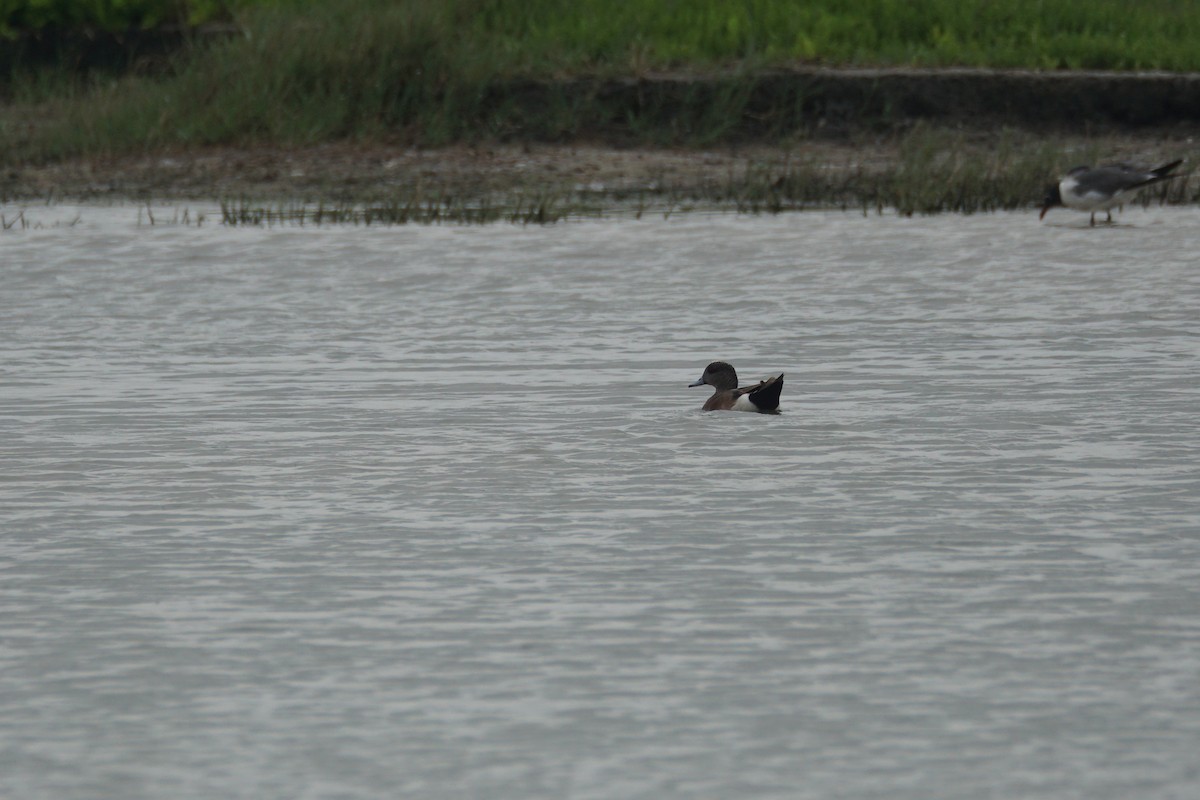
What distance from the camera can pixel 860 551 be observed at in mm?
6074

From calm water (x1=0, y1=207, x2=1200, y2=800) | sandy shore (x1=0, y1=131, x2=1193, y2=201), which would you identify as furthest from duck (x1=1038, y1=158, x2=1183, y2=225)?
calm water (x1=0, y1=207, x2=1200, y2=800)

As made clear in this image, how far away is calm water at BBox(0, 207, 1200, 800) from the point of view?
14.3 feet

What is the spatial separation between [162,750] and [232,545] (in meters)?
1.88

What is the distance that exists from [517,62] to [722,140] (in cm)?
256

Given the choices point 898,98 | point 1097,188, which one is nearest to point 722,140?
point 898,98

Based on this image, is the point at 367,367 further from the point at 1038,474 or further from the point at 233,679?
the point at 233,679

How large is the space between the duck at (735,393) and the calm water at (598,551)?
0.24 feet

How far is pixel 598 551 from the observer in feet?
20.0

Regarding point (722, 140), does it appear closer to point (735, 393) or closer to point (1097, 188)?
point (1097, 188)

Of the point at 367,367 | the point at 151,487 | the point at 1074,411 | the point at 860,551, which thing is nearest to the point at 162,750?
the point at 860,551

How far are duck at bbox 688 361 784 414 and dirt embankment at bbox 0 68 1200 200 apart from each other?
1176cm

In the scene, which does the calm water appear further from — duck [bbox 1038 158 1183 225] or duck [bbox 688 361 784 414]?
duck [bbox 1038 158 1183 225]

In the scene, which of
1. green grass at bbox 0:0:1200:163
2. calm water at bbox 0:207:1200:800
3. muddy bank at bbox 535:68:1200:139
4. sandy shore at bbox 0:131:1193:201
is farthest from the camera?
muddy bank at bbox 535:68:1200:139

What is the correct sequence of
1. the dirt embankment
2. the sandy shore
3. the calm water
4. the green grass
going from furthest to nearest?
the green grass < the dirt embankment < the sandy shore < the calm water
